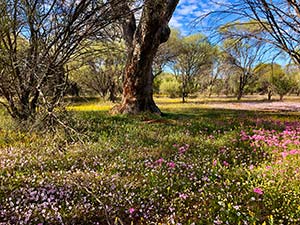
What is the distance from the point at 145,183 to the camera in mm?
3266

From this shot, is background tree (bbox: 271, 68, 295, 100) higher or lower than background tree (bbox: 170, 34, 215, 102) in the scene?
lower

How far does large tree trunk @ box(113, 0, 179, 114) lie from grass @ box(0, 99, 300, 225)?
17.2 feet

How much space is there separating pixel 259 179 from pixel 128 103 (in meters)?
7.56

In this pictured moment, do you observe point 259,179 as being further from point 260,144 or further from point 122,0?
point 122,0

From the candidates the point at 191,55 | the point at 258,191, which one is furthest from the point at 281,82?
the point at 258,191

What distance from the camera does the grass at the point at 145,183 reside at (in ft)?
8.19

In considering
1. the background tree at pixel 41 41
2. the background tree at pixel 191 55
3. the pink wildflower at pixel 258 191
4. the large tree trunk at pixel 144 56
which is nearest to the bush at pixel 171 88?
the background tree at pixel 191 55

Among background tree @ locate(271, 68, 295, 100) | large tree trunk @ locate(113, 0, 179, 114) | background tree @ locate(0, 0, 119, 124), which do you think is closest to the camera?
background tree @ locate(0, 0, 119, 124)

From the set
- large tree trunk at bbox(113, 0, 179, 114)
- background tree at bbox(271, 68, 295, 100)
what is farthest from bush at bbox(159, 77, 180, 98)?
→ large tree trunk at bbox(113, 0, 179, 114)

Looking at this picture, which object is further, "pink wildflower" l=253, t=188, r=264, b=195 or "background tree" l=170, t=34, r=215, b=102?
"background tree" l=170, t=34, r=215, b=102

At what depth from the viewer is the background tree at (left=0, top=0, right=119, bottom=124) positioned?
212 inches

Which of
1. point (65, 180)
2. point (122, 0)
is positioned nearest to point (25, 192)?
point (65, 180)

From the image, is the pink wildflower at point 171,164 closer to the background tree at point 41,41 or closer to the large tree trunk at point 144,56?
the background tree at point 41,41

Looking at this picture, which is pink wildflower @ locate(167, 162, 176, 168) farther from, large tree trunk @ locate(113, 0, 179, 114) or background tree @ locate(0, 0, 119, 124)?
large tree trunk @ locate(113, 0, 179, 114)
